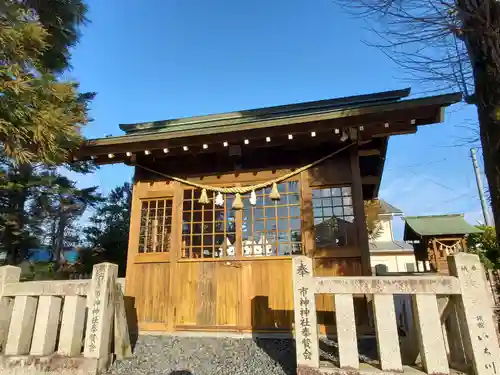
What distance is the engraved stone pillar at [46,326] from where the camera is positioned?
418 centimetres

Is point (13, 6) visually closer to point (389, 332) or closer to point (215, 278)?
point (215, 278)

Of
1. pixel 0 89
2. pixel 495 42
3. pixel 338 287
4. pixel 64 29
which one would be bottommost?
pixel 338 287

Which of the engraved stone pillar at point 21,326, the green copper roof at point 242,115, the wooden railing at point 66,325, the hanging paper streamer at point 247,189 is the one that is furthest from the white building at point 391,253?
the engraved stone pillar at point 21,326

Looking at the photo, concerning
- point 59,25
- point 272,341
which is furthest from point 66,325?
point 59,25

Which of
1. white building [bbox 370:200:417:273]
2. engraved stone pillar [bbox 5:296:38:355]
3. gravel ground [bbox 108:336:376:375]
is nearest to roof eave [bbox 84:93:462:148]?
engraved stone pillar [bbox 5:296:38:355]

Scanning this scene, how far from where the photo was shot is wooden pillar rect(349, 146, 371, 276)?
506cm

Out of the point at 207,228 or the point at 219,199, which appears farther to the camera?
the point at 207,228

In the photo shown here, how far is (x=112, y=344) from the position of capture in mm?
4359

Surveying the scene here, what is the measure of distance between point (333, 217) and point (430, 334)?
247cm

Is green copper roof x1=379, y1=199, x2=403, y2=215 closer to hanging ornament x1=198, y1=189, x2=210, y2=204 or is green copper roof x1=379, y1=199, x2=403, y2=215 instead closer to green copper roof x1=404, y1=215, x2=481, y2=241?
green copper roof x1=404, y1=215, x2=481, y2=241

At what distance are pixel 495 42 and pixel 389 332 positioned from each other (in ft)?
9.61

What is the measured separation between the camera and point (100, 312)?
414cm

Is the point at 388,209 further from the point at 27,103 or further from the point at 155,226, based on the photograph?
the point at 27,103

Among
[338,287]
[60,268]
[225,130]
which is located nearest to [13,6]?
[225,130]
